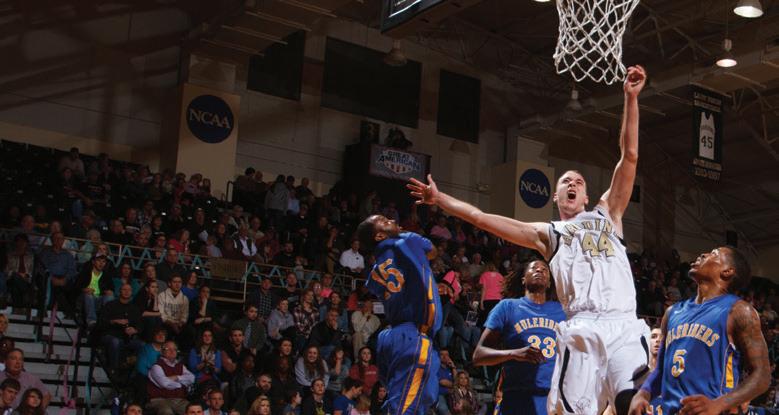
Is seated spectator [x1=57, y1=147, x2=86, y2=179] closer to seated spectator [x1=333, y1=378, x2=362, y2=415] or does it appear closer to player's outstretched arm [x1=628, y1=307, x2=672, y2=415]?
seated spectator [x1=333, y1=378, x2=362, y2=415]

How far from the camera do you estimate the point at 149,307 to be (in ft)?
37.7

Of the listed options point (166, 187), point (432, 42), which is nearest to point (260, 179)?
point (166, 187)

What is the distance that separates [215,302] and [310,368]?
283cm

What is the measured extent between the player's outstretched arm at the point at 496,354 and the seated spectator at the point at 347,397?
5.01 metres

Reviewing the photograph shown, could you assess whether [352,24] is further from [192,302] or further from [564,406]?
[564,406]

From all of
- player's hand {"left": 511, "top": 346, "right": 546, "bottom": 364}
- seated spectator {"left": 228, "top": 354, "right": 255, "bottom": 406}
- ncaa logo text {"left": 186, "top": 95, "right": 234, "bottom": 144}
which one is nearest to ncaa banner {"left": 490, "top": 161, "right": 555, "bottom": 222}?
→ ncaa logo text {"left": 186, "top": 95, "right": 234, "bottom": 144}

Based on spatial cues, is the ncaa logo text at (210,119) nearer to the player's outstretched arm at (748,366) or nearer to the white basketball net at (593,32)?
the white basketball net at (593,32)

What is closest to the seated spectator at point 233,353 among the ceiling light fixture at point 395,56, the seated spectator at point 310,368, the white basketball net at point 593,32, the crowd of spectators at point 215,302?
the crowd of spectators at point 215,302

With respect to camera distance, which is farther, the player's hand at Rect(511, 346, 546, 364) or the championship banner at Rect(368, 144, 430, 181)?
the championship banner at Rect(368, 144, 430, 181)

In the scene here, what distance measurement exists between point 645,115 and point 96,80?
534 inches

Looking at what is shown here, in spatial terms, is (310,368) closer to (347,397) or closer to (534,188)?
(347,397)

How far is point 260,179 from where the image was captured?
61.2ft

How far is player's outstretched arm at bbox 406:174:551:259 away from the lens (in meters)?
4.66

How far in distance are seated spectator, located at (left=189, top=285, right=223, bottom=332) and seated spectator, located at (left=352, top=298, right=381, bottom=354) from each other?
2.04 metres
